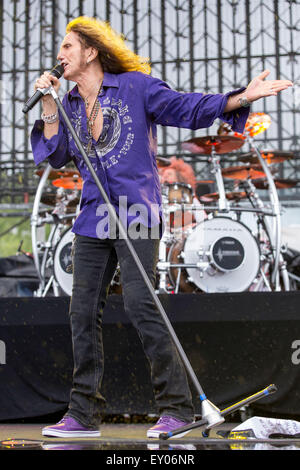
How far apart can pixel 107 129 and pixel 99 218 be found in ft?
1.05

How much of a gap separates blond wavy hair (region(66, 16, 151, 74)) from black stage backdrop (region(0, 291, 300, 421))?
108 centimetres

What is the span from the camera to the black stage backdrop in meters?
2.65

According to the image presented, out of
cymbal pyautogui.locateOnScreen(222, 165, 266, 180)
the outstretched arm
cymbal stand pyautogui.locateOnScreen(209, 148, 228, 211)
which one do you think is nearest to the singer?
the outstretched arm

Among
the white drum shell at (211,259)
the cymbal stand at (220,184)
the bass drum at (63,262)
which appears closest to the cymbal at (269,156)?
the cymbal stand at (220,184)

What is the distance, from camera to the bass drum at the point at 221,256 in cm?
435

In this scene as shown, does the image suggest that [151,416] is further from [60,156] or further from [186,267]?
[186,267]

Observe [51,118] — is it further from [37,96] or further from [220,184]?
[220,184]

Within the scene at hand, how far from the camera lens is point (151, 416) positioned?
2.83 metres

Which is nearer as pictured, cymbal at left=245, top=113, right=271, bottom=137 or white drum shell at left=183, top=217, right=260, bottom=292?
white drum shell at left=183, top=217, right=260, bottom=292

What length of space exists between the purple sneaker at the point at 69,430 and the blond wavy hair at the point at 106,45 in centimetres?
128

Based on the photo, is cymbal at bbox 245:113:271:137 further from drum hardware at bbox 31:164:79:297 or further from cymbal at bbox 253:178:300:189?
drum hardware at bbox 31:164:79:297

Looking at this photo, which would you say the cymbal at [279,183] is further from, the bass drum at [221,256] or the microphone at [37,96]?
the microphone at [37,96]

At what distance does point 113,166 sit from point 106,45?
1.54 feet
